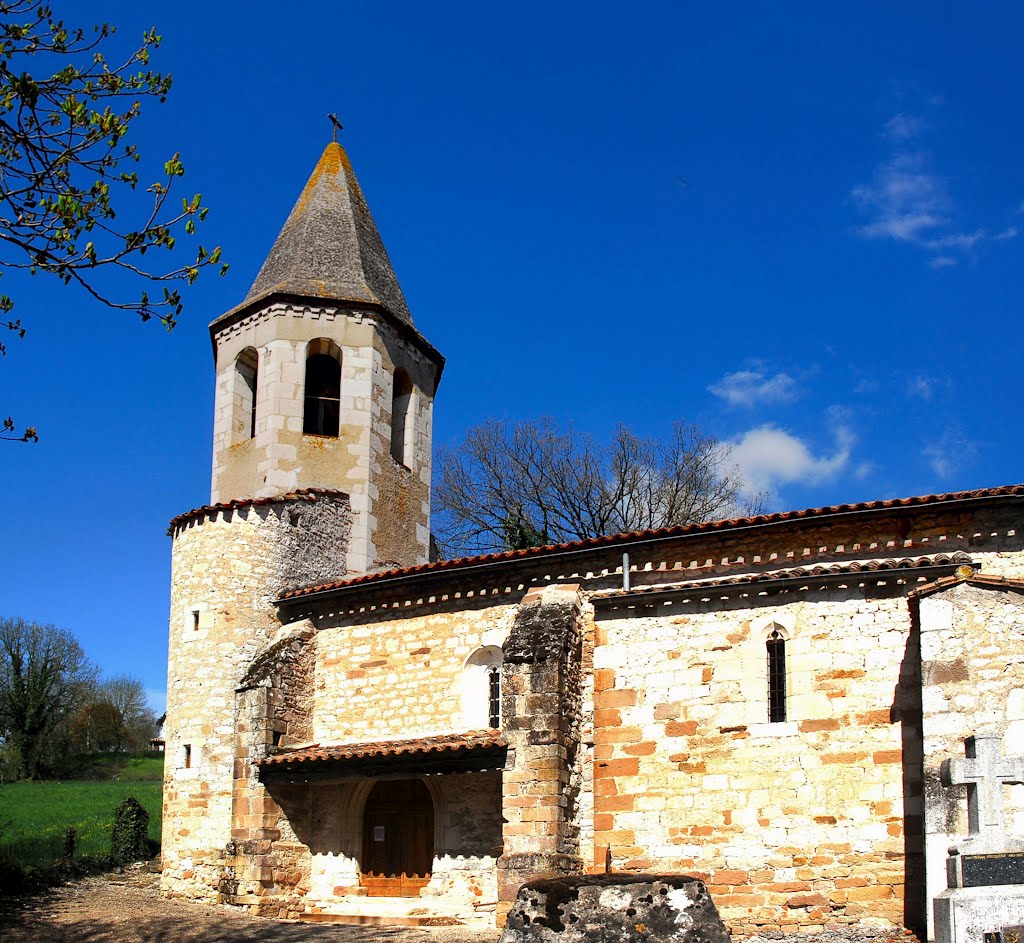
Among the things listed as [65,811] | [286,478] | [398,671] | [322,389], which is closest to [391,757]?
[398,671]

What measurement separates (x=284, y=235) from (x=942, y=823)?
17402mm

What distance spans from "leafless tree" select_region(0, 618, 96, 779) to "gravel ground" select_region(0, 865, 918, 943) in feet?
104

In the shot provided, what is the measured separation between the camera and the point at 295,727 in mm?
18234

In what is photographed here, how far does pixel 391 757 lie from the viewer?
16.0 metres

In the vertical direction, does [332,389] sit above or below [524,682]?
above

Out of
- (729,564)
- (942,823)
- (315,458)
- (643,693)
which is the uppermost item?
(315,458)

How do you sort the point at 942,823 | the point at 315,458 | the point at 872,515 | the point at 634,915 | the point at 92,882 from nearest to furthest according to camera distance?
the point at 634,915 < the point at 942,823 < the point at 872,515 < the point at 92,882 < the point at 315,458

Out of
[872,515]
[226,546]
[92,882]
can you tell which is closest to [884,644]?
[872,515]

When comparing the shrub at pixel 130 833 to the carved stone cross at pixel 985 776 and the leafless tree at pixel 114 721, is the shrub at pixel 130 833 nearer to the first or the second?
the carved stone cross at pixel 985 776

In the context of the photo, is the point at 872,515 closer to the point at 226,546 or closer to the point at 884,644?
the point at 884,644

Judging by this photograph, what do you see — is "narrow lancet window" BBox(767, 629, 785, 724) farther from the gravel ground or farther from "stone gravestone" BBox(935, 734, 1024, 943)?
"stone gravestone" BBox(935, 734, 1024, 943)

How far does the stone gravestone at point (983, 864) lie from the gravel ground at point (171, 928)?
2285 mm

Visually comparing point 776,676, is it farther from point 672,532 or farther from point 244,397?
point 244,397

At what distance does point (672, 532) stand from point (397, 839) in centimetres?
662
